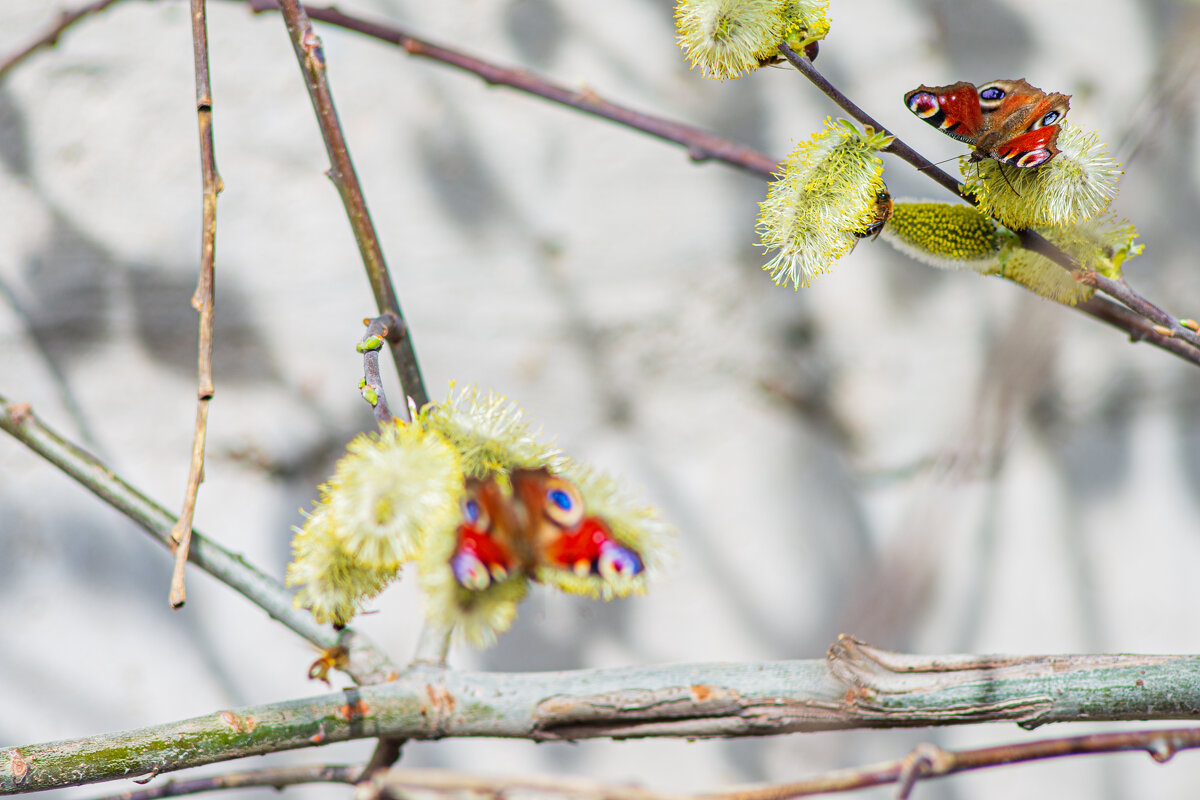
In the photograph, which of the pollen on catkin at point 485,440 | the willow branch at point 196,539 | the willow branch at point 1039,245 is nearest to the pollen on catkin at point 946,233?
the willow branch at point 1039,245

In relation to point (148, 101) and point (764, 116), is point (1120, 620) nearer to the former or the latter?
point (764, 116)

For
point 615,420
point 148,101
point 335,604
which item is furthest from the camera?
point 615,420

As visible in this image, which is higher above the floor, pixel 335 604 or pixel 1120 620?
pixel 1120 620

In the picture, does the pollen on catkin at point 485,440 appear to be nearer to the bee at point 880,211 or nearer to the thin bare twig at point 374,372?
the thin bare twig at point 374,372

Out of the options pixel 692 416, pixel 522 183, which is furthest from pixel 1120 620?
pixel 522 183

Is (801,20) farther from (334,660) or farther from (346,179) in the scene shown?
(334,660)

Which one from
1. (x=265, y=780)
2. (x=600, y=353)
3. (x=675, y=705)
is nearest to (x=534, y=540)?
(x=675, y=705)

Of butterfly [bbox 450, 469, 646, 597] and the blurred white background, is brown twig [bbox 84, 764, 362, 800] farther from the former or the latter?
the blurred white background
